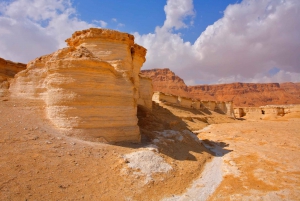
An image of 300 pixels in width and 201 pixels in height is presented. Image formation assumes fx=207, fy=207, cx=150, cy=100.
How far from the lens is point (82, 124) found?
794cm

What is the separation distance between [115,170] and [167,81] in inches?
3442

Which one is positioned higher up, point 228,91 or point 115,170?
point 228,91

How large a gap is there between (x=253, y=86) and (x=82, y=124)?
106819 mm

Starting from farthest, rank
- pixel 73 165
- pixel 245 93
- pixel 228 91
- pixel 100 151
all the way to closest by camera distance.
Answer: pixel 228 91
pixel 245 93
pixel 100 151
pixel 73 165

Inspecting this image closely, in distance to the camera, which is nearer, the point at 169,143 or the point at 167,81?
the point at 169,143

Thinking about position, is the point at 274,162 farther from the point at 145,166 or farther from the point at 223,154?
the point at 145,166

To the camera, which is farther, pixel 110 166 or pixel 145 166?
pixel 145 166

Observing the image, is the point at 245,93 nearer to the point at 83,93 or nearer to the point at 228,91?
the point at 228,91

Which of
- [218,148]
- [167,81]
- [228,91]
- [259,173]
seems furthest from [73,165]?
[228,91]

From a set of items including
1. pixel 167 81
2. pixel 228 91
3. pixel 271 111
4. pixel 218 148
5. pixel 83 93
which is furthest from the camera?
pixel 228 91

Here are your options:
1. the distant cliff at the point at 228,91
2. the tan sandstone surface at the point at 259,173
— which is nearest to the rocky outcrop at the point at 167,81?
the distant cliff at the point at 228,91

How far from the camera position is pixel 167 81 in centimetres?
9288

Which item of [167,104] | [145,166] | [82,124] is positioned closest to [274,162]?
[145,166]

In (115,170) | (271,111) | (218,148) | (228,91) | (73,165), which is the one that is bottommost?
(218,148)
